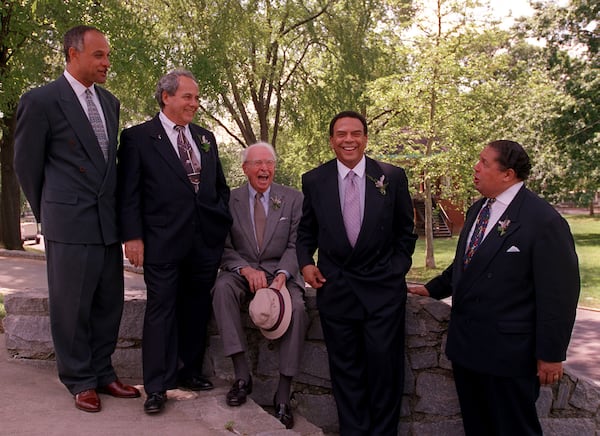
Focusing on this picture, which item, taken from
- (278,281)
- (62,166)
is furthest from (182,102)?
(278,281)

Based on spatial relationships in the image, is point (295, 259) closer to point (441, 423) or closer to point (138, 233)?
point (138, 233)

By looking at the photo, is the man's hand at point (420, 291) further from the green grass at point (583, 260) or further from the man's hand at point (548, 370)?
the green grass at point (583, 260)

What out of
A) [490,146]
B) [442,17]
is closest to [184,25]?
[442,17]

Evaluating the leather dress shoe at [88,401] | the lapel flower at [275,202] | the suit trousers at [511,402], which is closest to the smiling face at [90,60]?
the lapel flower at [275,202]

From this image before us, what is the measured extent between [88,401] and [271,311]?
4.01 feet

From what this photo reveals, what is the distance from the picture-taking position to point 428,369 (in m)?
4.58

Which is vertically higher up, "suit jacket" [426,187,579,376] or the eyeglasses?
the eyeglasses

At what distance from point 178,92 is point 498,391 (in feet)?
8.58

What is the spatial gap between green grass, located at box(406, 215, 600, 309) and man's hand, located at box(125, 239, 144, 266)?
10.8 m

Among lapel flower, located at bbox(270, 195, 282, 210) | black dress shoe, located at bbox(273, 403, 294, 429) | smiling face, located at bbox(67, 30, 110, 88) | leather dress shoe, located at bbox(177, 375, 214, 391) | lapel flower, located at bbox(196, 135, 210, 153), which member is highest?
smiling face, located at bbox(67, 30, 110, 88)

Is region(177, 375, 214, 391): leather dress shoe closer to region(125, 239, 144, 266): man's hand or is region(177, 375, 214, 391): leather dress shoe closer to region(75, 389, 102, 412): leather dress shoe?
region(75, 389, 102, 412): leather dress shoe

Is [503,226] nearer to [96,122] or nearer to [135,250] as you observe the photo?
[135,250]

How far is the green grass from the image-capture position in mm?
13844

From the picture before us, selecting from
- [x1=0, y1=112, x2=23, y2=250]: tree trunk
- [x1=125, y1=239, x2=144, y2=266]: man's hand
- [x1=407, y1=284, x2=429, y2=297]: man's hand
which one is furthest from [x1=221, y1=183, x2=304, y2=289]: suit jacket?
[x1=0, y1=112, x2=23, y2=250]: tree trunk
